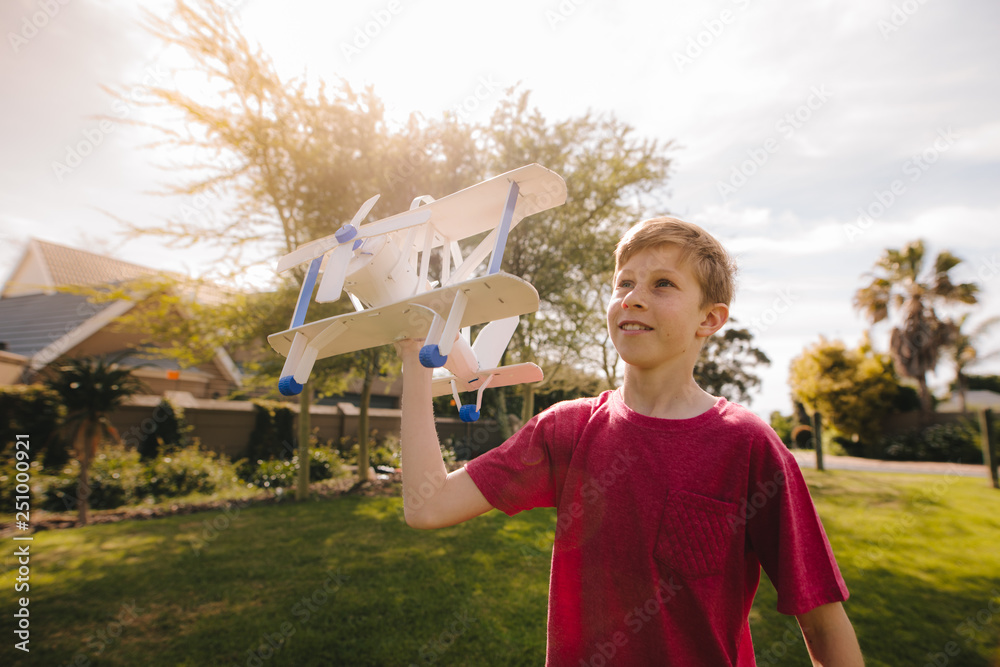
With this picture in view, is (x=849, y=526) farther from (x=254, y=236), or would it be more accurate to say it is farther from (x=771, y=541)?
(x=254, y=236)

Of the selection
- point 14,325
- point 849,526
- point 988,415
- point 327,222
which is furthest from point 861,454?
point 14,325

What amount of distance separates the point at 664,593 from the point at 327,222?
8026 mm

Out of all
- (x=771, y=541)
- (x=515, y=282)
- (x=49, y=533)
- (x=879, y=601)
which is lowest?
(x=49, y=533)

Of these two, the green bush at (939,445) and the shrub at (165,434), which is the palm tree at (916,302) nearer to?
the green bush at (939,445)

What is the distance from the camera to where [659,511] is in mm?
1286

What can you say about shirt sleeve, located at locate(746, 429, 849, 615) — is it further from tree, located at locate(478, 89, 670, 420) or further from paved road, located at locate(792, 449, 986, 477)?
paved road, located at locate(792, 449, 986, 477)

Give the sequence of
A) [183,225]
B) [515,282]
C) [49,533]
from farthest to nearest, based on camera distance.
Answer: [183,225]
[49,533]
[515,282]

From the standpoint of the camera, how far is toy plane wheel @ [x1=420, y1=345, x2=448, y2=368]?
1078mm

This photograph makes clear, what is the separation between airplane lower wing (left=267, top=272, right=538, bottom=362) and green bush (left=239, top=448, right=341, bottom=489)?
11601 mm

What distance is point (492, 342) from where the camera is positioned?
169cm

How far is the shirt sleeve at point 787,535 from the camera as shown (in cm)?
116

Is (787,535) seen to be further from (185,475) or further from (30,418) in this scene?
(30,418)

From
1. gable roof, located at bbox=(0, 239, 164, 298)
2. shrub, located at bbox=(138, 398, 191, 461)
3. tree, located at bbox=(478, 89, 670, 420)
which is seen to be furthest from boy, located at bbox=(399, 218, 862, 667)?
gable roof, located at bbox=(0, 239, 164, 298)

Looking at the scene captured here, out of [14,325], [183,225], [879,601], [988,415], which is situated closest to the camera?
[879,601]
